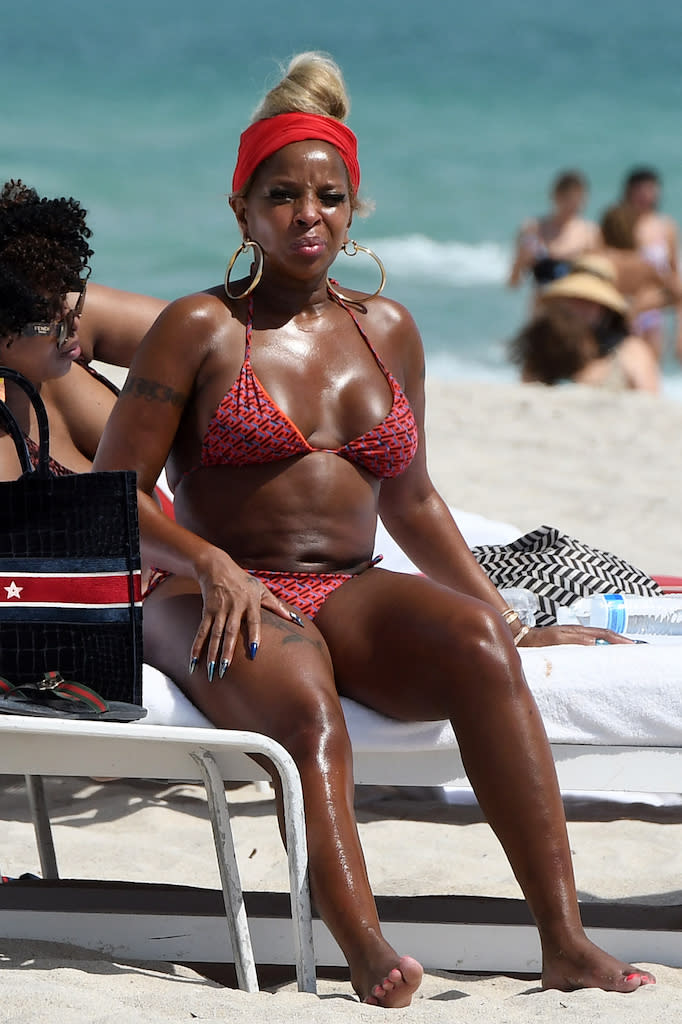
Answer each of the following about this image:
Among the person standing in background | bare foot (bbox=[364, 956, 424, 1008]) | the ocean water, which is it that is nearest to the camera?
bare foot (bbox=[364, 956, 424, 1008])

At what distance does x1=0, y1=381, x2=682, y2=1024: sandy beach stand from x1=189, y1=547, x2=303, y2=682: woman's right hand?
0.59 metres

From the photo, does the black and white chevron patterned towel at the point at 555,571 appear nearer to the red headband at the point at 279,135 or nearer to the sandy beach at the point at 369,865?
the sandy beach at the point at 369,865

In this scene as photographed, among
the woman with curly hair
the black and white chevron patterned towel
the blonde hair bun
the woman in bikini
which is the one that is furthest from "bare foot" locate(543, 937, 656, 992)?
the blonde hair bun

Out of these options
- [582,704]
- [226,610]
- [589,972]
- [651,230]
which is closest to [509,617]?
[582,704]

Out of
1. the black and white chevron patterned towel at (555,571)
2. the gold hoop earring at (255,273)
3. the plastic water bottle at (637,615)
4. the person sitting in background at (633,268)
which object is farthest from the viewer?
the person sitting in background at (633,268)

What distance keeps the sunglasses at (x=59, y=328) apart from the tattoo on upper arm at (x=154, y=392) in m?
0.49

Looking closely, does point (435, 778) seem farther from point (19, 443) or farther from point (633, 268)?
point (633, 268)

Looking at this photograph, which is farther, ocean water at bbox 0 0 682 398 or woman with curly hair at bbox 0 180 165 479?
ocean water at bbox 0 0 682 398

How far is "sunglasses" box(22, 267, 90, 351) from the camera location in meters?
3.03

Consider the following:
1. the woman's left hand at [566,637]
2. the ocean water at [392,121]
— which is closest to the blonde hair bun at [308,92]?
the woman's left hand at [566,637]

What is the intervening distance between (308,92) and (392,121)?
2407 centimetres

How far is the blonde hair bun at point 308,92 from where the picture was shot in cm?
277

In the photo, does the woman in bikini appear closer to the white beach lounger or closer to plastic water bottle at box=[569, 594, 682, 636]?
the white beach lounger

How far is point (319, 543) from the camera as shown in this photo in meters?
2.71
